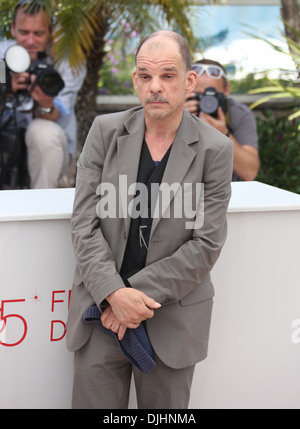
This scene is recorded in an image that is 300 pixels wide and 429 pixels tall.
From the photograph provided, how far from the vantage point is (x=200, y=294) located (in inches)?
83.8

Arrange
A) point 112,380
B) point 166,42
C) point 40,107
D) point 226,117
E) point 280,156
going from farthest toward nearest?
point 280,156
point 40,107
point 226,117
point 112,380
point 166,42

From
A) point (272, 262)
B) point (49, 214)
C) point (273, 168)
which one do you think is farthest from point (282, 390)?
point (273, 168)

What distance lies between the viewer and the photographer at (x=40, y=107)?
4688mm

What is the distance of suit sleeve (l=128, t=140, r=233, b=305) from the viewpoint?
1996 millimetres

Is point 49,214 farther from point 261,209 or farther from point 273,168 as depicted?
point 273,168

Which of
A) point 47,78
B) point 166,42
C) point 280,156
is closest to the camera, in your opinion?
point 166,42

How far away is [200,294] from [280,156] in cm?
394

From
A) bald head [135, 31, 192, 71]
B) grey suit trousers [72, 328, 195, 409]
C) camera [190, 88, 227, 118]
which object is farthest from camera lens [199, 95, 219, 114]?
grey suit trousers [72, 328, 195, 409]

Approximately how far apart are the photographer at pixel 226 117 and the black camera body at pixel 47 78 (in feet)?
3.49

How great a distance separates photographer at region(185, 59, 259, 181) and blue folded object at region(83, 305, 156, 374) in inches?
86.2

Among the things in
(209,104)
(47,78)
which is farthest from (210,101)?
(47,78)

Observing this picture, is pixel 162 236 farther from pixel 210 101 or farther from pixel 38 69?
pixel 38 69

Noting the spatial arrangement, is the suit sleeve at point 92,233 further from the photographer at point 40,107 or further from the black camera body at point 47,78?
the photographer at point 40,107

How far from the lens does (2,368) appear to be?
225cm
